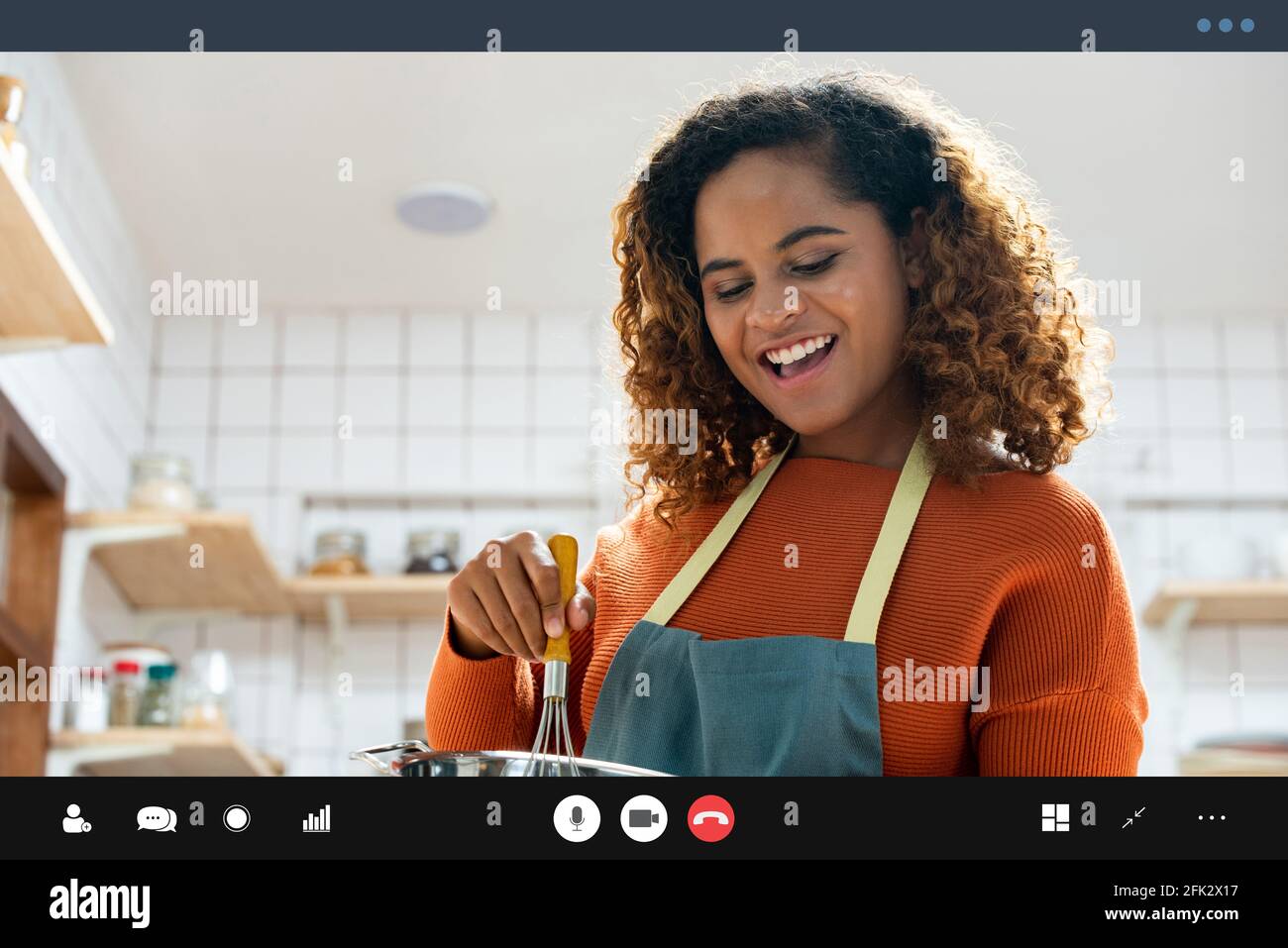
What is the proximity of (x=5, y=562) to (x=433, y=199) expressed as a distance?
0.79 metres

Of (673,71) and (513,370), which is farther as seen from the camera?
(513,370)

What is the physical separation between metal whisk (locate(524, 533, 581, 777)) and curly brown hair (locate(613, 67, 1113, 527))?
17 centimetres

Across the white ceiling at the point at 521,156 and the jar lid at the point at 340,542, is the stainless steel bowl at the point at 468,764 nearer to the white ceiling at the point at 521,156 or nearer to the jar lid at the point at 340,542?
the white ceiling at the point at 521,156

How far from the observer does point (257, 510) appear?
8.48 ft

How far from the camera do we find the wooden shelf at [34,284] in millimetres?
1363

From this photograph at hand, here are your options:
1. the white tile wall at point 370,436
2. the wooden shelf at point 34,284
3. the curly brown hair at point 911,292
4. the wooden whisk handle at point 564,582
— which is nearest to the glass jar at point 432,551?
the white tile wall at point 370,436

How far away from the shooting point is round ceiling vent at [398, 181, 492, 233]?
2254 millimetres

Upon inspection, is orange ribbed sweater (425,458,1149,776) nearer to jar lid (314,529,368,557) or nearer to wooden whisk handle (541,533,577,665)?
wooden whisk handle (541,533,577,665)
